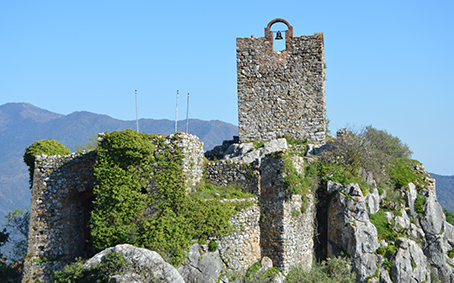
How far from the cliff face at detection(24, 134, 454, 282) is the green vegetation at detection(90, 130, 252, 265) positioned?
76cm

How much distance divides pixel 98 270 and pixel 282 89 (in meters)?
15.8

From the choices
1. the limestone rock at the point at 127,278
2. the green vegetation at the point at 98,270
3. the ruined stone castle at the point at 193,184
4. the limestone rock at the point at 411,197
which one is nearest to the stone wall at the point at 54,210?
the ruined stone castle at the point at 193,184

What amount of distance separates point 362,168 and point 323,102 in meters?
5.12

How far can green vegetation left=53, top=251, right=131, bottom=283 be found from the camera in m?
19.4

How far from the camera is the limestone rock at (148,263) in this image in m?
19.4

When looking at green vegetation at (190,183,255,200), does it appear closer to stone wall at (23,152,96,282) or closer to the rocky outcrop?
the rocky outcrop

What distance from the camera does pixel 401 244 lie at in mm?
24812

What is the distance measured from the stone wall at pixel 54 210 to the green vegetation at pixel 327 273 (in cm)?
1070

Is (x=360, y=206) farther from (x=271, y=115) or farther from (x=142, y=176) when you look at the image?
(x=142, y=176)

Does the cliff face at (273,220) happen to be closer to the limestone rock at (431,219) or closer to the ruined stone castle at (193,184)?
the ruined stone castle at (193,184)

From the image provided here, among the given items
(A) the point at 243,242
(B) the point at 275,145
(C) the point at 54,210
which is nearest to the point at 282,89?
(B) the point at 275,145

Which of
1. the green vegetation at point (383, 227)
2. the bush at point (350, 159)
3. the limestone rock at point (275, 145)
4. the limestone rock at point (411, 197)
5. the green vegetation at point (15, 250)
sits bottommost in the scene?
→ the green vegetation at point (15, 250)

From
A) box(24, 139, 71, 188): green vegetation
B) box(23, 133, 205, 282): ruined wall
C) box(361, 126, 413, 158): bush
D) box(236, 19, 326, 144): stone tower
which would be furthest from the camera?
box(361, 126, 413, 158): bush

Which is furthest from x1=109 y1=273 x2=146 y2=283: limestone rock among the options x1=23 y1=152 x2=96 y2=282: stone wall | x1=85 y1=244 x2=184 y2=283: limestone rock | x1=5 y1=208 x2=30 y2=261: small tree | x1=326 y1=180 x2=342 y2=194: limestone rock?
x1=5 y1=208 x2=30 y2=261: small tree
